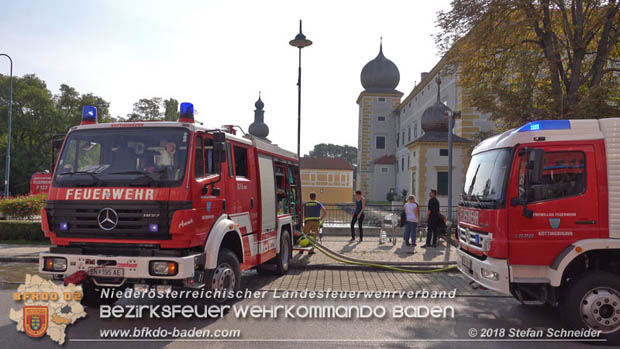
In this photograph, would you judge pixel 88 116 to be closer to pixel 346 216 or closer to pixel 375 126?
pixel 346 216

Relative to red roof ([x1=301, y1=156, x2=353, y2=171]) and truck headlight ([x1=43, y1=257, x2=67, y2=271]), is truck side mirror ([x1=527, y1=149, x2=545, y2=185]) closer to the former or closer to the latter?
truck headlight ([x1=43, y1=257, x2=67, y2=271])

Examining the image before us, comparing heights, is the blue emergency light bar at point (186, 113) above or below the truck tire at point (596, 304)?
above

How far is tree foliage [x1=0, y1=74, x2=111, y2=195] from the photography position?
52.2m

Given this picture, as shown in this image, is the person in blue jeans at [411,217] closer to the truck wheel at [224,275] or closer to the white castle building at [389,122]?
the truck wheel at [224,275]

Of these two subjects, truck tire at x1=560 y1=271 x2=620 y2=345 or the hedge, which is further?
the hedge

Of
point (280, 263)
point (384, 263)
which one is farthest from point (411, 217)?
point (280, 263)

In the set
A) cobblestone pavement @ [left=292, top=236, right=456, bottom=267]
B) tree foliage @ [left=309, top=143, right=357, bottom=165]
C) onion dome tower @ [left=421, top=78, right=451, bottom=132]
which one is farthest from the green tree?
tree foliage @ [left=309, top=143, right=357, bottom=165]

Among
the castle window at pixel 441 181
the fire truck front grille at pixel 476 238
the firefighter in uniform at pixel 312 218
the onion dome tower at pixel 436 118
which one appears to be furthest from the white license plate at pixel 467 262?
the onion dome tower at pixel 436 118

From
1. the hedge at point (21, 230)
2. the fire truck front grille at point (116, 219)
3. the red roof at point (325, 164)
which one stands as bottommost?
the hedge at point (21, 230)

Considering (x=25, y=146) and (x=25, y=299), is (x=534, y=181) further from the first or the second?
(x=25, y=146)

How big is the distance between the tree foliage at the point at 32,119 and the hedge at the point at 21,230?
40.2 metres

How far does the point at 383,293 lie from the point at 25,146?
5726 cm

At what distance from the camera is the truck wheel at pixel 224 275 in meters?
6.39

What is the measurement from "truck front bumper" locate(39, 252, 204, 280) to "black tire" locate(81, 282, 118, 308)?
30.5 inches
